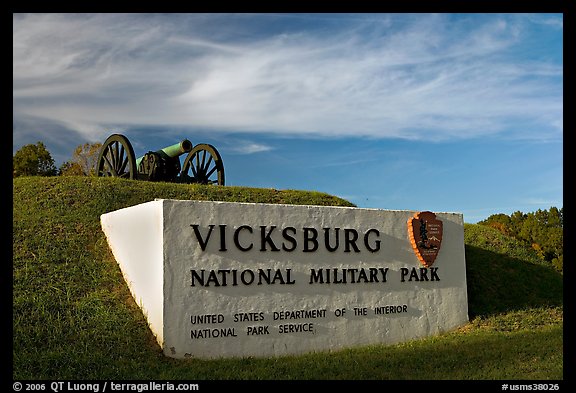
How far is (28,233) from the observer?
514 inches

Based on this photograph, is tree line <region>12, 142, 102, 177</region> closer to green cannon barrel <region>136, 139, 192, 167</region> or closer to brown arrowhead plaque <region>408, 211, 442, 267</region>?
green cannon barrel <region>136, 139, 192, 167</region>

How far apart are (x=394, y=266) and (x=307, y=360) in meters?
3.30

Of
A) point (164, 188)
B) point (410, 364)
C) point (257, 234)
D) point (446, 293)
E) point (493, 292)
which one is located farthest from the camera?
point (164, 188)

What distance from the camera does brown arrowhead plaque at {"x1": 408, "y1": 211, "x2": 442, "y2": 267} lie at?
13.1m

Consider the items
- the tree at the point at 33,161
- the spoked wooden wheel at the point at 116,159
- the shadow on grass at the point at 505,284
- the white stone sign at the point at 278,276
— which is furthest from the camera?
the tree at the point at 33,161

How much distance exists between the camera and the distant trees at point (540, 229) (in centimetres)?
3416

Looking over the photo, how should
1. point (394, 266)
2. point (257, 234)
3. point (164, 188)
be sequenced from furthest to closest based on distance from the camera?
point (164, 188), point (394, 266), point (257, 234)

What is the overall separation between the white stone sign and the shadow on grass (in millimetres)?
1715

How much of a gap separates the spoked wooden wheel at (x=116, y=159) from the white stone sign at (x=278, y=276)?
7078 mm

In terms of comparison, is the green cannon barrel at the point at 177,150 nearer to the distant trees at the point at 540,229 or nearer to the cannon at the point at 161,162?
the cannon at the point at 161,162

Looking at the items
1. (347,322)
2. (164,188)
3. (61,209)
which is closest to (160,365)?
(347,322)

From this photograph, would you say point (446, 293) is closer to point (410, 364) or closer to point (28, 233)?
point (410, 364)

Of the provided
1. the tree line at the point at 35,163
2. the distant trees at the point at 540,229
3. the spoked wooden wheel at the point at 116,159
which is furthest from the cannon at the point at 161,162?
the distant trees at the point at 540,229

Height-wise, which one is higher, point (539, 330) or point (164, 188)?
point (164, 188)
